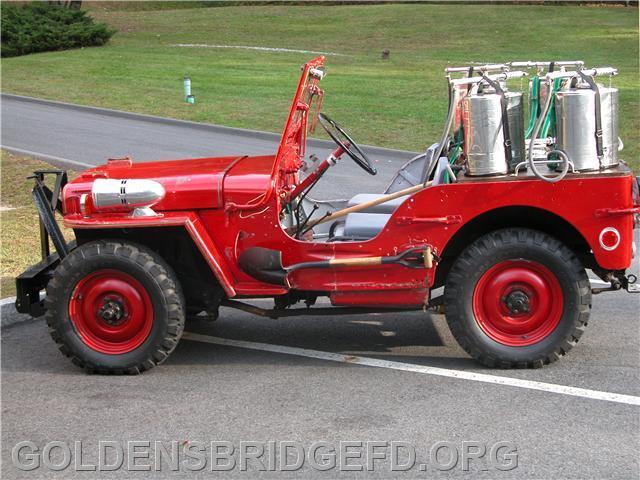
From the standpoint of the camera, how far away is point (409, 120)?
54.1ft

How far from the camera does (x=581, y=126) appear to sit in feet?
17.7

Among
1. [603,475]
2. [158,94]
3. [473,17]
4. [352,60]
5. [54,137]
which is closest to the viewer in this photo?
[603,475]

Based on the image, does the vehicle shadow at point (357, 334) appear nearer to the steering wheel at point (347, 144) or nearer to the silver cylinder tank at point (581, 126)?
the steering wheel at point (347, 144)

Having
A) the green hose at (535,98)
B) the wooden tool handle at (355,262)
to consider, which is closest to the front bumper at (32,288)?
the wooden tool handle at (355,262)

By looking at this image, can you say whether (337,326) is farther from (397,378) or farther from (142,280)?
(142,280)

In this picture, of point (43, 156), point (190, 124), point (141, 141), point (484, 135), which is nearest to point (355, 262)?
point (484, 135)

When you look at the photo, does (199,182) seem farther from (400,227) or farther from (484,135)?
(484,135)

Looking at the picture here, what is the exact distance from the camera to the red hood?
5.67 m

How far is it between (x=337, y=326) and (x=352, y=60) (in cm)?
2118

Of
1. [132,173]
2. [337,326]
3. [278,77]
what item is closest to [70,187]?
[132,173]

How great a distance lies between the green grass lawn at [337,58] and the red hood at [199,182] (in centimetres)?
874

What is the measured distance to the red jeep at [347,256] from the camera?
5449mm

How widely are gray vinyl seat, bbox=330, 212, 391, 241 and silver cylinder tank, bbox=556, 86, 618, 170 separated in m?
1.20

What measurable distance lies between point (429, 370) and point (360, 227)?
1.04 metres
